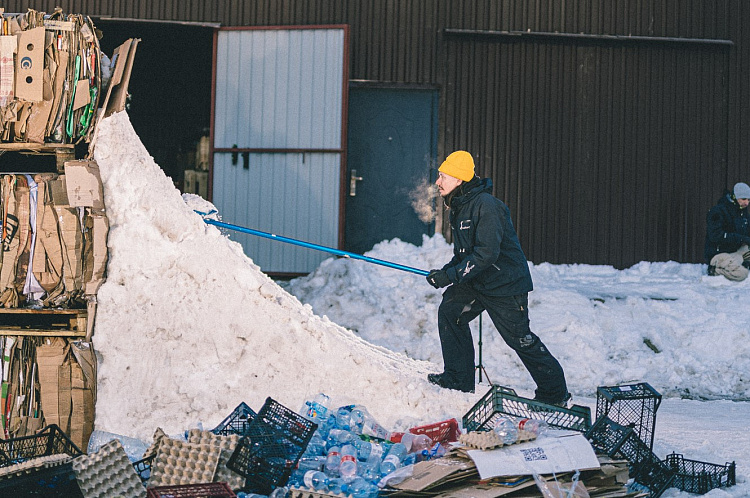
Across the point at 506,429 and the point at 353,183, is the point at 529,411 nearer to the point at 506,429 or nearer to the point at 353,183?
the point at 506,429

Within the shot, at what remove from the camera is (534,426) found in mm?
4855

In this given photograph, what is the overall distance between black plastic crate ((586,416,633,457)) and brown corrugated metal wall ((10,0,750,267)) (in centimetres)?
745

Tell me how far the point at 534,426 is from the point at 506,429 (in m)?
0.18

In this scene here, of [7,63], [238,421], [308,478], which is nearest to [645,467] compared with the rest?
[308,478]

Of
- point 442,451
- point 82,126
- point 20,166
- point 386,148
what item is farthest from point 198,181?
point 442,451

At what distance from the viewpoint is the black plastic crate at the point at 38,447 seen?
475 centimetres

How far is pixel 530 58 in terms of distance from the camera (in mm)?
12492

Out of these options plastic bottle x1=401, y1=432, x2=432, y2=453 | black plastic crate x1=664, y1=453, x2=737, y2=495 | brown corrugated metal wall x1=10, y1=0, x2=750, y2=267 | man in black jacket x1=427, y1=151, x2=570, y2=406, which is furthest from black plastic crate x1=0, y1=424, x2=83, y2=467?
brown corrugated metal wall x1=10, y1=0, x2=750, y2=267

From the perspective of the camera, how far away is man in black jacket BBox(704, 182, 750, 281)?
35.4 feet

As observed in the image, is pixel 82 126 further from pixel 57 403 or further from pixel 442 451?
pixel 442 451

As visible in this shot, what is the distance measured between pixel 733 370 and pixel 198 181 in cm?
1021

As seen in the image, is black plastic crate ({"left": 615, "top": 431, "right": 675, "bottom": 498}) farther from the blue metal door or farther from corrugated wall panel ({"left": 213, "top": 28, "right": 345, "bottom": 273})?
the blue metal door

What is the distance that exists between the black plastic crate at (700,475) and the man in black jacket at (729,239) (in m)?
6.00

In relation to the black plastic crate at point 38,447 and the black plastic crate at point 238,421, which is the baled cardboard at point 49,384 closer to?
the black plastic crate at point 38,447
